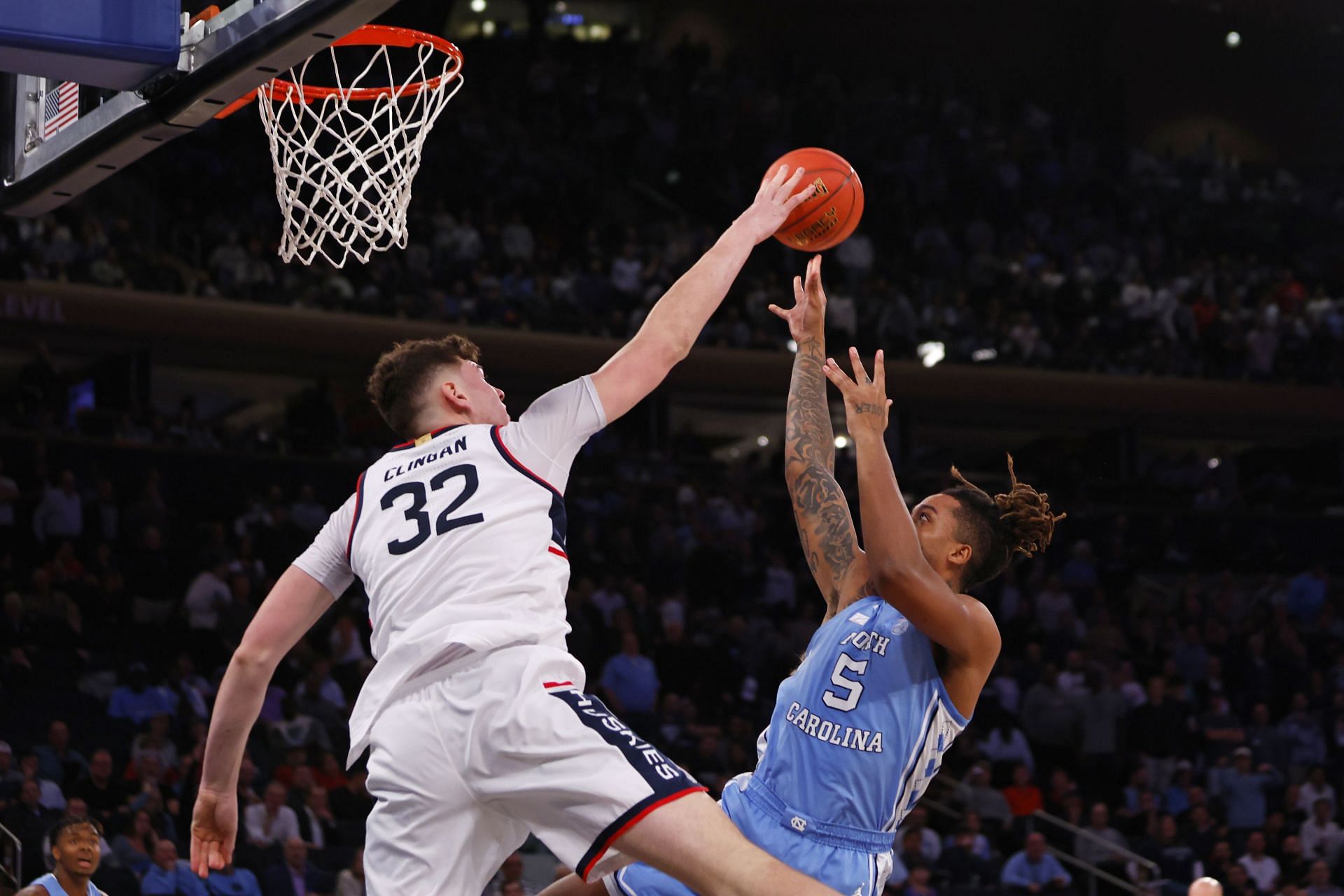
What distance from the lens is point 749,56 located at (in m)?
24.9

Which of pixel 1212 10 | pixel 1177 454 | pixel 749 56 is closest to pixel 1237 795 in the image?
pixel 1177 454

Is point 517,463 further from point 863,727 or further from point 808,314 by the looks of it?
point 808,314


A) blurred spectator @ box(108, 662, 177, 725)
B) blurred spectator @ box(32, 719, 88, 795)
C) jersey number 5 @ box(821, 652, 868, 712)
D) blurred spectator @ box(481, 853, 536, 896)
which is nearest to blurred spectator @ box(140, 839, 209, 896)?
blurred spectator @ box(32, 719, 88, 795)

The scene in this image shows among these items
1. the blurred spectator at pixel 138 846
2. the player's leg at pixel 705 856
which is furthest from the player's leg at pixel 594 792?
the blurred spectator at pixel 138 846

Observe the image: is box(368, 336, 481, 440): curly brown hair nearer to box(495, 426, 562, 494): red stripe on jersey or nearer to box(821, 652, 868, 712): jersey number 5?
box(495, 426, 562, 494): red stripe on jersey

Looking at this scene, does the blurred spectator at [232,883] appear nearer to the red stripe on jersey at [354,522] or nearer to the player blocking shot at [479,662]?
the player blocking shot at [479,662]

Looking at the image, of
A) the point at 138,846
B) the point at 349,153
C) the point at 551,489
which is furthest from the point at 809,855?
the point at 138,846

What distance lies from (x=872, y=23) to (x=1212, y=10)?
5.80 meters

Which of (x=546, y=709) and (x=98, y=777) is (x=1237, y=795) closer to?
(x=98, y=777)

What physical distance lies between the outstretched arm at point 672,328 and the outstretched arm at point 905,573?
43 cm

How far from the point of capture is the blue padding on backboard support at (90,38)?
4262mm

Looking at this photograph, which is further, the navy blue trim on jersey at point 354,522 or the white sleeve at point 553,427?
the navy blue trim on jersey at point 354,522

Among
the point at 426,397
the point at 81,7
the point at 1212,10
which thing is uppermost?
the point at 1212,10

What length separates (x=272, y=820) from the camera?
10789 millimetres
